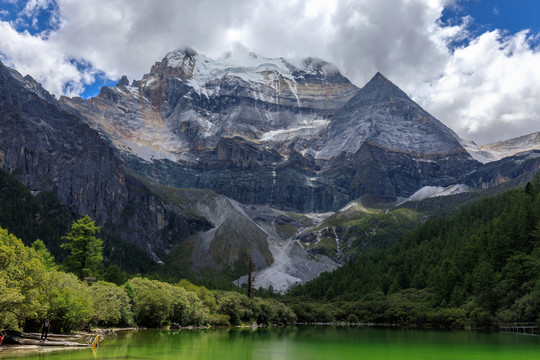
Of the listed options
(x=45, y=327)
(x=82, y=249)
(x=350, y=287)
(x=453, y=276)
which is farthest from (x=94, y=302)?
(x=350, y=287)

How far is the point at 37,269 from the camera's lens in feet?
133

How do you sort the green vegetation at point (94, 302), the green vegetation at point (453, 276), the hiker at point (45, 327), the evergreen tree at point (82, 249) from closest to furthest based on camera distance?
the green vegetation at point (94, 302)
the hiker at point (45, 327)
the evergreen tree at point (82, 249)
the green vegetation at point (453, 276)

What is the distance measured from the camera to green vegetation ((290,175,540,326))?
8781 centimetres

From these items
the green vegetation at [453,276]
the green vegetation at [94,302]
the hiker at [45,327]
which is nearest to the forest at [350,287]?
the green vegetation at [94,302]

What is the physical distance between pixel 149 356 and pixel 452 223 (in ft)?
507

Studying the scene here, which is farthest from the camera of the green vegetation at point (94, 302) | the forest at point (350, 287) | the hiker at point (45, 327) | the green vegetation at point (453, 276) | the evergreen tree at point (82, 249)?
the green vegetation at point (453, 276)

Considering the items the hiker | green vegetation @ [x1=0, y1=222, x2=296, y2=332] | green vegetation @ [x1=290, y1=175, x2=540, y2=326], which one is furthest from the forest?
the hiker

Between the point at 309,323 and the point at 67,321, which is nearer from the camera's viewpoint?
the point at 67,321

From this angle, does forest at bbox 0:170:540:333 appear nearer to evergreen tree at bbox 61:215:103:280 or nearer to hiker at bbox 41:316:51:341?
evergreen tree at bbox 61:215:103:280

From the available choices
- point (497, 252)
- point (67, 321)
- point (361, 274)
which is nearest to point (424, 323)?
point (497, 252)

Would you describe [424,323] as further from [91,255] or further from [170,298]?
[91,255]

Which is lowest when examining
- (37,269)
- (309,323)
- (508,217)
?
(309,323)

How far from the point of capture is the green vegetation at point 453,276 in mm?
87812

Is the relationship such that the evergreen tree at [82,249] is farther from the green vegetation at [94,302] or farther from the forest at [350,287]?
the green vegetation at [94,302]
